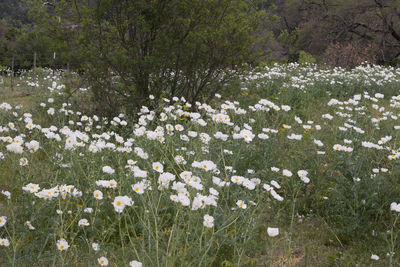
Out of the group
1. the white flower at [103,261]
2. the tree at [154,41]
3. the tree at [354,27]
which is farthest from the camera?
the tree at [354,27]

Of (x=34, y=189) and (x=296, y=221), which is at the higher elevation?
(x=34, y=189)

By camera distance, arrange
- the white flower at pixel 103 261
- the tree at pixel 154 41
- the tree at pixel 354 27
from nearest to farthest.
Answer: the white flower at pixel 103 261
the tree at pixel 154 41
the tree at pixel 354 27

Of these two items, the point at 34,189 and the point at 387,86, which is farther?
the point at 387,86

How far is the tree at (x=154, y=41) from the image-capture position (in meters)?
5.54

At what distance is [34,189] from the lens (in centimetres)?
253

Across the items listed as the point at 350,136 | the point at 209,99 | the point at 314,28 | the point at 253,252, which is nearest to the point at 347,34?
the point at 314,28

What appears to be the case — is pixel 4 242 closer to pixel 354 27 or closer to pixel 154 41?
pixel 154 41

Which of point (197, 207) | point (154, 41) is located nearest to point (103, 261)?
point (197, 207)

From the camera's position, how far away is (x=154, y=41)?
5.60 metres

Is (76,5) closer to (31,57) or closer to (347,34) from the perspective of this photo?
(31,57)

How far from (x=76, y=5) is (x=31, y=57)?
1488 cm

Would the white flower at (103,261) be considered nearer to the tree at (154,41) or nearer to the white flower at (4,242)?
the white flower at (4,242)

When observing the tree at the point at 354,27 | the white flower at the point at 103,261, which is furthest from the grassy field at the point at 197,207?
the tree at the point at 354,27

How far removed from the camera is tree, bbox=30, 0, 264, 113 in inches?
218
